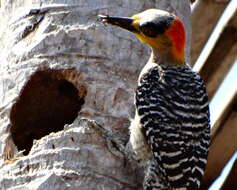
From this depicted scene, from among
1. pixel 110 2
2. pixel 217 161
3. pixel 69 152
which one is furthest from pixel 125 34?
pixel 217 161

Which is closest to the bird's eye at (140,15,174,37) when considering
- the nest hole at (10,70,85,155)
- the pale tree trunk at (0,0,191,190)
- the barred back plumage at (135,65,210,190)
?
the pale tree trunk at (0,0,191,190)

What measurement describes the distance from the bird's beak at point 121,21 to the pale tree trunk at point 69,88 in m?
0.06

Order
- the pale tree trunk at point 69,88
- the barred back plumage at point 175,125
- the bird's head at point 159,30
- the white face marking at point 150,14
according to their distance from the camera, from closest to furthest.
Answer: the pale tree trunk at point 69,88 → the barred back plumage at point 175,125 → the bird's head at point 159,30 → the white face marking at point 150,14

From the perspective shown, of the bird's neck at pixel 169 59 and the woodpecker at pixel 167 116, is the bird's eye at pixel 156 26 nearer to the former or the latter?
the woodpecker at pixel 167 116

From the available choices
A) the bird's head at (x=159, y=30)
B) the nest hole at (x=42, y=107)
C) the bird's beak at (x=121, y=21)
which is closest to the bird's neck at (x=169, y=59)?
the bird's head at (x=159, y=30)

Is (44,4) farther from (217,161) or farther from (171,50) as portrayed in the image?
(217,161)

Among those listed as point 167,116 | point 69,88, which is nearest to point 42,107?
point 69,88

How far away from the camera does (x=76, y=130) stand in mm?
5117

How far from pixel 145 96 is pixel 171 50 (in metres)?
0.73

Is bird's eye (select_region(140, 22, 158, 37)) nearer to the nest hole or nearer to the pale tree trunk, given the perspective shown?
the pale tree trunk

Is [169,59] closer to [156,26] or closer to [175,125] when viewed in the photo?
[156,26]

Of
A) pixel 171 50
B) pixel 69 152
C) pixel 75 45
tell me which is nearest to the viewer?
pixel 69 152

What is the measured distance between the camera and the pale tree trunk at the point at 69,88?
16.4 ft

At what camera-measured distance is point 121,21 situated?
17.8ft
